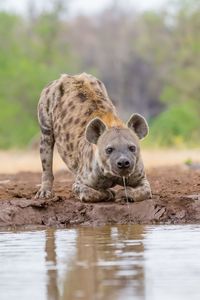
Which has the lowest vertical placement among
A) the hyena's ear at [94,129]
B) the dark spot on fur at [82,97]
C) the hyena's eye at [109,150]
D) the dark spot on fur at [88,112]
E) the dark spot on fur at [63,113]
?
the hyena's eye at [109,150]

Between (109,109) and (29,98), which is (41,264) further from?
(29,98)

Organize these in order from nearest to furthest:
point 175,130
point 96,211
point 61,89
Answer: point 96,211
point 61,89
point 175,130

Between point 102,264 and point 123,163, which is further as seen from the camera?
point 123,163

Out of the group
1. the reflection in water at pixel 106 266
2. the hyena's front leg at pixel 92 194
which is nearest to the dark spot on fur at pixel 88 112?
the hyena's front leg at pixel 92 194

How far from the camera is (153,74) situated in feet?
192

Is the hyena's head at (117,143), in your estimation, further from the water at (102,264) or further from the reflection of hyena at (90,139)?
the water at (102,264)

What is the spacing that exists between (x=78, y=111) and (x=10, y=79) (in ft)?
72.7

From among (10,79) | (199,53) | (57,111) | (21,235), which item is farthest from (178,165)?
(199,53)

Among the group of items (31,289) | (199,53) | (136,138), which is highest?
(199,53)

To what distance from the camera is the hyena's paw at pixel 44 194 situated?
9344 millimetres

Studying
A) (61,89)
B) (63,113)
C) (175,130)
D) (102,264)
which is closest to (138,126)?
(63,113)

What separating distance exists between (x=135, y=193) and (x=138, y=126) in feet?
1.96

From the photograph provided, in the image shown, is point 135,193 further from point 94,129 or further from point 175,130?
point 175,130

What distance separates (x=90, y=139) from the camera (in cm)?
875
